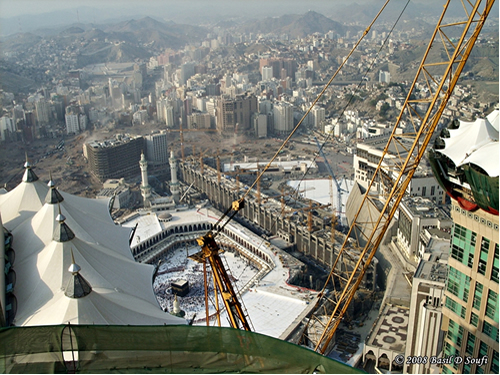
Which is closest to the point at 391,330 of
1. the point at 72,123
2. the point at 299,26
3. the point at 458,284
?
the point at 458,284

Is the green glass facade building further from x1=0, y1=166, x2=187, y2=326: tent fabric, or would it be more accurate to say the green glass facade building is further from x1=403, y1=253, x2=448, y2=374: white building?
x1=0, y1=166, x2=187, y2=326: tent fabric

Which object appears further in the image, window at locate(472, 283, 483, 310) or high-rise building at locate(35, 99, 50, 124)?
high-rise building at locate(35, 99, 50, 124)

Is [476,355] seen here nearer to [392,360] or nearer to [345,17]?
[392,360]

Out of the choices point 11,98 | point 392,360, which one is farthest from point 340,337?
point 11,98

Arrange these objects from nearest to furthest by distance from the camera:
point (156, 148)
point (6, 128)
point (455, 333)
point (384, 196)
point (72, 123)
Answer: point (455, 333), point (384, 196), point (156, 148), point (6, 128), point (72, 123)

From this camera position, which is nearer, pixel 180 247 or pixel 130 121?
pixel 180 247

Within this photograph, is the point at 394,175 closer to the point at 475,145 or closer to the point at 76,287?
the point at 475,145

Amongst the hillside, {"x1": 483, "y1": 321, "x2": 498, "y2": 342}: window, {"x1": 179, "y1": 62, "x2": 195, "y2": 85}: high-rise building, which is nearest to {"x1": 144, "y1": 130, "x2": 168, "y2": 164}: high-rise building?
{"x1": 483, "y1": 321, "x2": 498, "y2": 342}: window
